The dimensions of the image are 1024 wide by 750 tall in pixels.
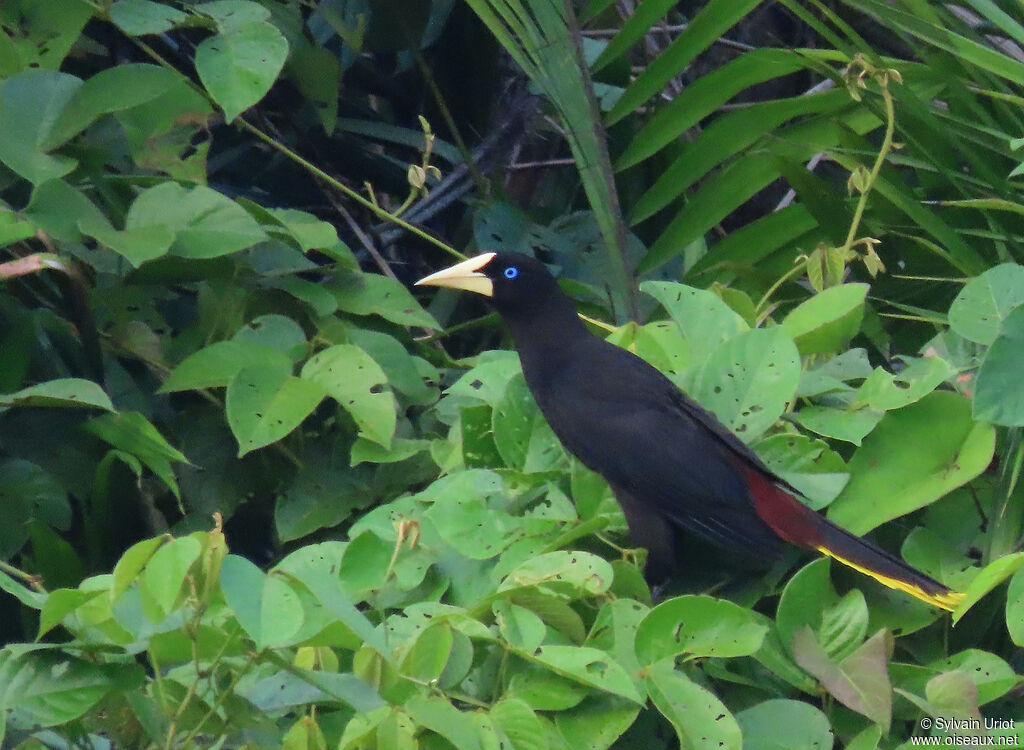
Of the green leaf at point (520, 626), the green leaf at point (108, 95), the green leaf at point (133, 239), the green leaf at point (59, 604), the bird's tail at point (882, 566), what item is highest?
the green leaf at point (108, 95)

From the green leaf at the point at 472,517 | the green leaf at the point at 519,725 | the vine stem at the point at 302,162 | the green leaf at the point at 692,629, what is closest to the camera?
the green leaf at the point at 519,725

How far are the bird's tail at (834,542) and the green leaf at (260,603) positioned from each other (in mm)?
887

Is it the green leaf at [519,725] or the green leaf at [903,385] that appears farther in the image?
the green leaf at [903,385]

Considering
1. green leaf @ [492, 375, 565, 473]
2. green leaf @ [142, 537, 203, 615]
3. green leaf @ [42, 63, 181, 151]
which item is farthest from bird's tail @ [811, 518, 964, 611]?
green leaf @ [42, 63, 181, 151]

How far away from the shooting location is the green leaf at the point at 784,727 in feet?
4.68

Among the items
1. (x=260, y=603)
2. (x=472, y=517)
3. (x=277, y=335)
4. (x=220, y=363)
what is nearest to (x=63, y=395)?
(x=220, y=363)

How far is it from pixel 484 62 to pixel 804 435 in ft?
5.25

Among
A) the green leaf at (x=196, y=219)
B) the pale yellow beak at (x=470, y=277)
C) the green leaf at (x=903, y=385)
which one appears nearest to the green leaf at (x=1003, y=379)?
the green leaf at (x=903, y=385)

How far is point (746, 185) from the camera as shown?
2.58 metres

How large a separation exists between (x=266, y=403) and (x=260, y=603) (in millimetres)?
914

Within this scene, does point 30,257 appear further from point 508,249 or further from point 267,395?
point 508,249

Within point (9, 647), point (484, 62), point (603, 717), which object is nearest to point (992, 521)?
point (603, 717)

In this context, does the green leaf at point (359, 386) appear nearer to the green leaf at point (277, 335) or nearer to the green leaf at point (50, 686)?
the green leaf at point (277, 335)

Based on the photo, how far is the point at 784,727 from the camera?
145cm
